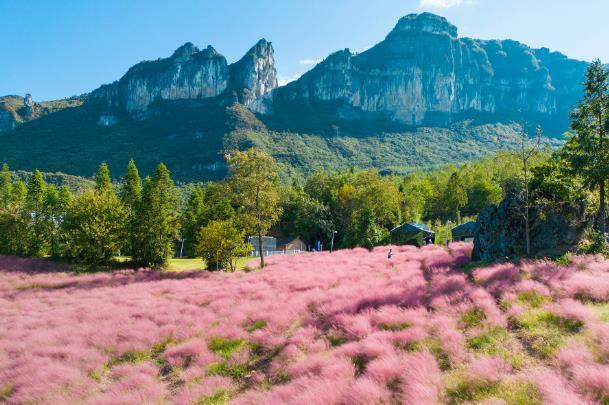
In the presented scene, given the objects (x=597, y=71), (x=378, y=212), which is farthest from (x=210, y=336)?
(x=378, y=212)

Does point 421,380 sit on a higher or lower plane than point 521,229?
lower

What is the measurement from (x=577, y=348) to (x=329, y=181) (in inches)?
3456

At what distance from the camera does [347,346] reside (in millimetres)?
9094

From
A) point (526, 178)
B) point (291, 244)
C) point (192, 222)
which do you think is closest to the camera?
point (526, 178)

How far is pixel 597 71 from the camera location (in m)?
20.5

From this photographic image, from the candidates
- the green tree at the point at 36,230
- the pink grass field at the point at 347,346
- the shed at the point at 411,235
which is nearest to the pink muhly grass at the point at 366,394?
the pink grass field at the point at 347,346

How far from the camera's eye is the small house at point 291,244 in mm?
74169

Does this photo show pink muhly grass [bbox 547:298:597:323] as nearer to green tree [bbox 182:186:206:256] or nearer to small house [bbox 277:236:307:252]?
green tree [bbox 182:186:206:256]

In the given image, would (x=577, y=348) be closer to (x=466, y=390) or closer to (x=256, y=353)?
(x=466, y=390)

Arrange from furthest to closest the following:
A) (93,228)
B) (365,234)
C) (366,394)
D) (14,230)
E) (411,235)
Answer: (411,235), (365,234), (14,230), (93,228), (366,394)

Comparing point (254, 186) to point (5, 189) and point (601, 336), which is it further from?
point (5, 189)

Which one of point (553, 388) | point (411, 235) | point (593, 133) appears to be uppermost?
point (593, 133)

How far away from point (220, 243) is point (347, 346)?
2783cm

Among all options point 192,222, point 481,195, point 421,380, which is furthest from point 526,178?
point 481,195
